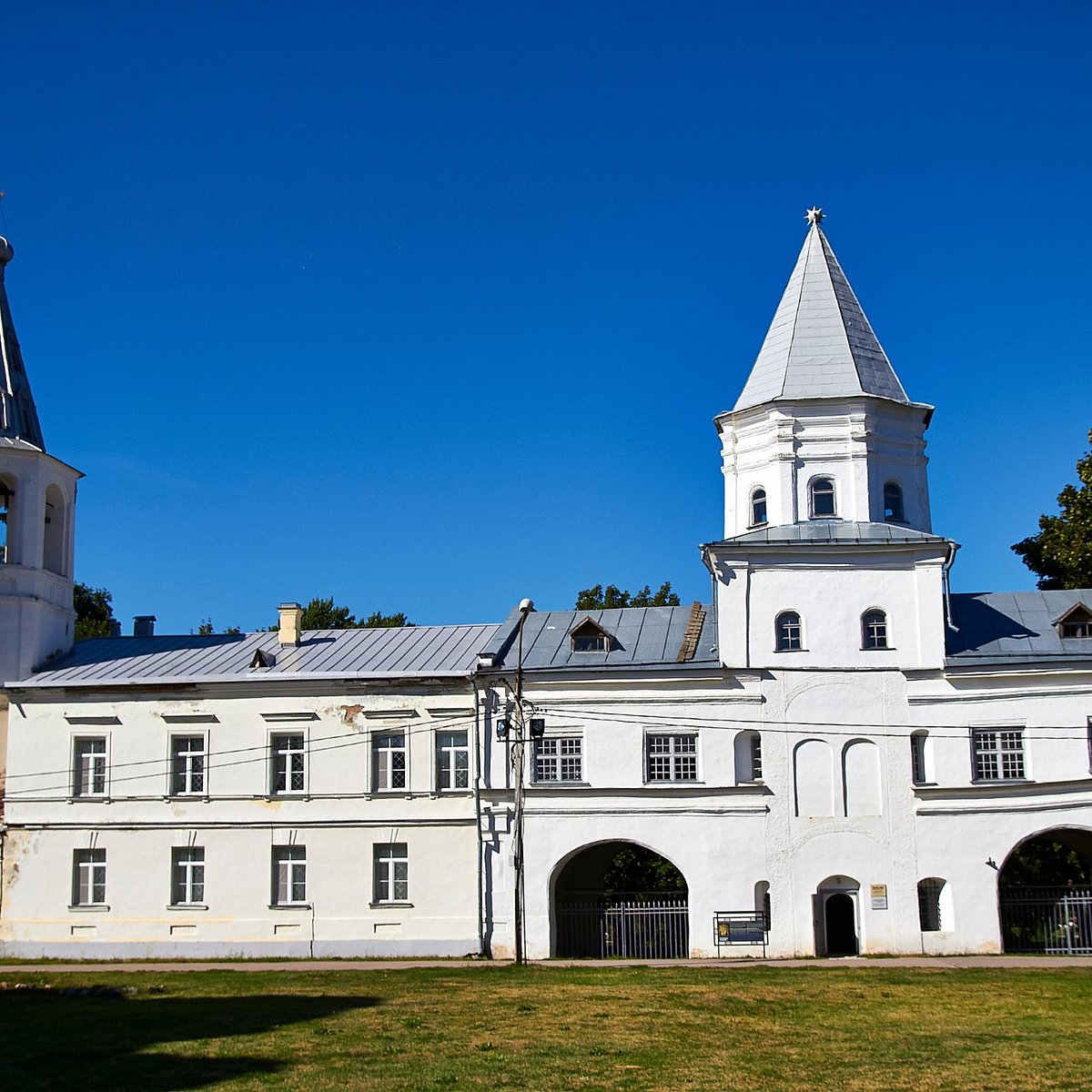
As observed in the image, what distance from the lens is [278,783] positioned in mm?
41250

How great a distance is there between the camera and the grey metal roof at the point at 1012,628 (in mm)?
39000

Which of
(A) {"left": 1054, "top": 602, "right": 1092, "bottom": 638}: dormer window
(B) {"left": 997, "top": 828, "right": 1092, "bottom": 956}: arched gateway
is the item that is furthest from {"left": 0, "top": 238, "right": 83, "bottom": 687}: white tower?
(A) {"left": 1054, "top": 602, "right": 1092, "bottom": 638}: dormer window

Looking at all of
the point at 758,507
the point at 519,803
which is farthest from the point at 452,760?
the point at 758,507

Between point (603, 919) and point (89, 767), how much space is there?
49.6 ft

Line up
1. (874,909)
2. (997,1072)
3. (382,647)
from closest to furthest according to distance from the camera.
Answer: (997,1072)
(874,909)
(382,647)

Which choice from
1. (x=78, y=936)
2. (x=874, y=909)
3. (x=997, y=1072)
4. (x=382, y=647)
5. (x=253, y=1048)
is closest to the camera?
(x=997, y=1072)

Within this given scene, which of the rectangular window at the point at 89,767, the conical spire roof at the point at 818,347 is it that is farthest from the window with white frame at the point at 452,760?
the conical spire roof at the point at 818,347

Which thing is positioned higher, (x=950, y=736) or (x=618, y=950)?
(x=950, y=736)

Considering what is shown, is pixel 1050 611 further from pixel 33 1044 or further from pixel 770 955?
pixel 33 1044

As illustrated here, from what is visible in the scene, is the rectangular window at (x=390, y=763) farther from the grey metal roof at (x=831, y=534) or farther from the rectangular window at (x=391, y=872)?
the grey metal roof at (x=831, y=534)

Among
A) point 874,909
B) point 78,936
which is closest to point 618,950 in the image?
point 874,909

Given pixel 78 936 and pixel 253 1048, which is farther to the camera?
pixel 78 936

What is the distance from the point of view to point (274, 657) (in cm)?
4384

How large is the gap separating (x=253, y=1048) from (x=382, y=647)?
23.7 m
